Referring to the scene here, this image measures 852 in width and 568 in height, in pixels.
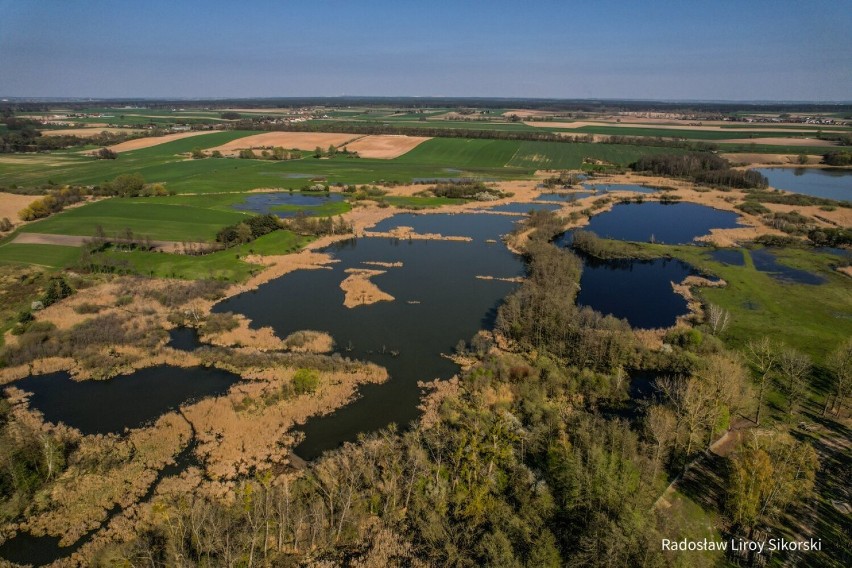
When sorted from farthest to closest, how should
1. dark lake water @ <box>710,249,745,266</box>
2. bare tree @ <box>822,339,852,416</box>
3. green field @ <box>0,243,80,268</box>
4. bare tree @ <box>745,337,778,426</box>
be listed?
dark lake water @ <box>710,249,745,266</box> → green field @ <box>0,243,80,268</box> → bare tree @ <box>745,337,778,426</box> → bare tree @ <box>822,339,852,416</box>

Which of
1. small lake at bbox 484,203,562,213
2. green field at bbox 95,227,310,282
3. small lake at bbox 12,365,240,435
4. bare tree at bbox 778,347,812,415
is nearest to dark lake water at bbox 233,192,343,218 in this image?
green field at bbox 95,227,310,282

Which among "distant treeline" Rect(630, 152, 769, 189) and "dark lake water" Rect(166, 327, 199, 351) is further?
"distant treeline" Rect(630, 152, 769, 189)

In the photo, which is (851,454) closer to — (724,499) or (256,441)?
(724,499)

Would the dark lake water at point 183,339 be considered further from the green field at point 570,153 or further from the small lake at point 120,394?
the green field at point 570,153

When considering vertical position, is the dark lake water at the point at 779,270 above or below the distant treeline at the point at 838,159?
below

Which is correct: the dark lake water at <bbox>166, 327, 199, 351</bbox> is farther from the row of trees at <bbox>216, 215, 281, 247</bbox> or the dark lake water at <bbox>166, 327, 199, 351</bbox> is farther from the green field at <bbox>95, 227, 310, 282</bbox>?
the row of trees at <bbox>216, 215, 281, 247</bbox>

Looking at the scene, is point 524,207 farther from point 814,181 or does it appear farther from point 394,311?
point 814,181

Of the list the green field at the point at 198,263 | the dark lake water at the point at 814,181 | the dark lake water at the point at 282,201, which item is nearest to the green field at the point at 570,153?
the dark lake water at the point at 814,181
